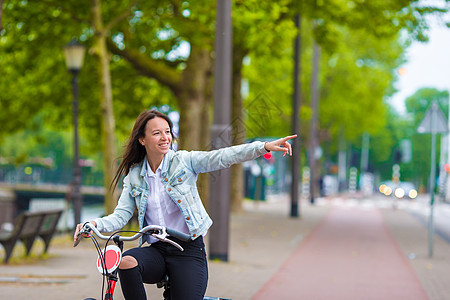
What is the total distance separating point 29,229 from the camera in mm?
9781

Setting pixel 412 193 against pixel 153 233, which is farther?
pixel 412 193

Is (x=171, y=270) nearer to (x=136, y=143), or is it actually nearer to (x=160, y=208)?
(x=160, y=208)

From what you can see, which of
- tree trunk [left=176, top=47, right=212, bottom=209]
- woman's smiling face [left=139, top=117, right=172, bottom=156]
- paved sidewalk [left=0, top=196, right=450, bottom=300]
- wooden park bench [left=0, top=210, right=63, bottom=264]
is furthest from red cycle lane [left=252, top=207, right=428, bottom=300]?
tree trunk [left=176, top=47, right=212, bottom=209]

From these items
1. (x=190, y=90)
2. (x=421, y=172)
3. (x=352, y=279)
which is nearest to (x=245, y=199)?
(x=190, y=90)

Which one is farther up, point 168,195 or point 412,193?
point 168,195

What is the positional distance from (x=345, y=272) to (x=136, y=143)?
652 cm

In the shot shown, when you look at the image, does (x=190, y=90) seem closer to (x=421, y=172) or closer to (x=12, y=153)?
(x=12, y=153)

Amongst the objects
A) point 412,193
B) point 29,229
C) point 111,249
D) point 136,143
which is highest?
point 136,143

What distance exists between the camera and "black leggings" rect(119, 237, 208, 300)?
334 centimetres

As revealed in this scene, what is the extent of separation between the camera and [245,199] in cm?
3800

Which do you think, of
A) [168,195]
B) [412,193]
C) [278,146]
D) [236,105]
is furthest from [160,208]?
[412,193]

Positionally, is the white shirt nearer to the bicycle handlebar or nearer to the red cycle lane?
the bicycle handlebar

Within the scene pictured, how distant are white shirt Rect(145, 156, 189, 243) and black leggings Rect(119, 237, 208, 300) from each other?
0.11 meters

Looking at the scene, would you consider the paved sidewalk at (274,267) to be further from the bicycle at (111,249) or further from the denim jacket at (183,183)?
the bicycle at (111,249)
